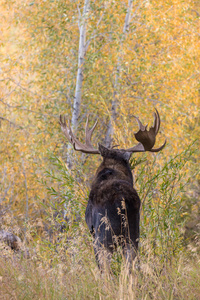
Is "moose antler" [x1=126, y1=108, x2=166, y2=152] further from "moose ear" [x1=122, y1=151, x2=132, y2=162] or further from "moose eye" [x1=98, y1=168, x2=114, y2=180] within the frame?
"moose eye" [x1=98, y1=168, x2=114, y2=180]

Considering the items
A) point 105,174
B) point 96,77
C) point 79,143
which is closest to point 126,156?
point 105,174

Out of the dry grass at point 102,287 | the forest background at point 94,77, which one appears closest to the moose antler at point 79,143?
the dry grass at point 102,287

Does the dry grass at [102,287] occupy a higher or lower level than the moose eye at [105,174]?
lower

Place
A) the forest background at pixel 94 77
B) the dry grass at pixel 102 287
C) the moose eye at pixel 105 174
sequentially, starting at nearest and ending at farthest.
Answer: the dry grass at pixel 102 287 → the moose eye at pixel 105 174 → the forest background at pixel 94 77

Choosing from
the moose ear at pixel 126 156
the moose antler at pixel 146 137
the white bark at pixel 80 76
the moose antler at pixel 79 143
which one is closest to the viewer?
the moose ear at pixel 126 156

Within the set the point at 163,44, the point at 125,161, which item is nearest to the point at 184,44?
the point at 163,44

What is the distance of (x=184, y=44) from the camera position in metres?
9.59

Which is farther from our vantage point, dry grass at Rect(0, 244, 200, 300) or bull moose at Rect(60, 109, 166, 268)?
bull moose at Rect(60, 109, 166, 268)

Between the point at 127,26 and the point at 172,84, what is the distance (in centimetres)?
170

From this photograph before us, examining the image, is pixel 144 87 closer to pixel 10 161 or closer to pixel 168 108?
pixel 168 108

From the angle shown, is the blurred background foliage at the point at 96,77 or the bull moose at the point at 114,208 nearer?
the bull moose at the point at 114,208

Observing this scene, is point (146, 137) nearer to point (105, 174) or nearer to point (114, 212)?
point (105, 174)

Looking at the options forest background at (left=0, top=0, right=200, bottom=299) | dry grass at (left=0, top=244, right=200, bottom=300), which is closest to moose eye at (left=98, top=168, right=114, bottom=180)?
dry grass at (left=0, top=244, right=200, bottom=300)

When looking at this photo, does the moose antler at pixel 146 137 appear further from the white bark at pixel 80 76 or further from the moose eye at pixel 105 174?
the white bark at pixel 80 76
